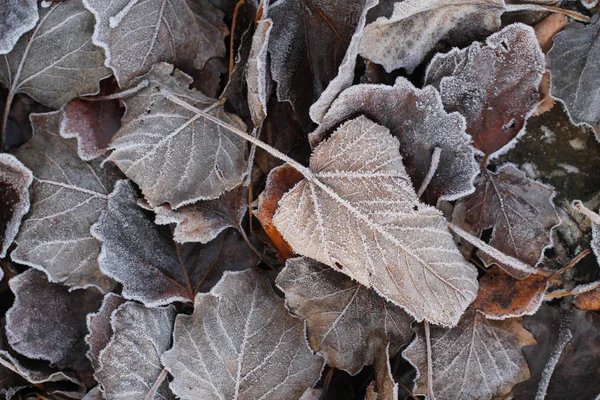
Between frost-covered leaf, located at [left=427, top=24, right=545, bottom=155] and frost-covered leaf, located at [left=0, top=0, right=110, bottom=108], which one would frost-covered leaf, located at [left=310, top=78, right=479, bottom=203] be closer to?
frost-covered leaf, located at [left=427, top=24, right=545, bottom=155]

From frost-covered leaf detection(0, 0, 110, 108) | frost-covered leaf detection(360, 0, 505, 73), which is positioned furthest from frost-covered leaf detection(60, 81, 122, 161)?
frost-covered leaf detection(360, 0, 505, 73)

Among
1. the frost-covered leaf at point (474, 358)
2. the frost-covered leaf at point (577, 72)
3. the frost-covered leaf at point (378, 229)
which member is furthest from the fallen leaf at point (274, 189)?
the frost-covered leaf at point (577, 72)

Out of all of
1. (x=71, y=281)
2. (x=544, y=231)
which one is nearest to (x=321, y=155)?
(x=544, y=231)

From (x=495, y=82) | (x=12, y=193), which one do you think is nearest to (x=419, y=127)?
(x=495, y=82)

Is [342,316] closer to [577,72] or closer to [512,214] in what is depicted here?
[512,214]

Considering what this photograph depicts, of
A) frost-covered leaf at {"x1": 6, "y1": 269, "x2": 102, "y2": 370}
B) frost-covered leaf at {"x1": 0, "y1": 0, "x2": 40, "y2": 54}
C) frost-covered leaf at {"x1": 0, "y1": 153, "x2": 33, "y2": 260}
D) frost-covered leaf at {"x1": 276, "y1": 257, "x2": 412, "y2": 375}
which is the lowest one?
frost-covered leaf at {"x1": 6, "y1": 269, "x2": 102, "y2": 370}

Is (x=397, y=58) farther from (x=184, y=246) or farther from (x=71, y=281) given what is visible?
(x=71, y=281)

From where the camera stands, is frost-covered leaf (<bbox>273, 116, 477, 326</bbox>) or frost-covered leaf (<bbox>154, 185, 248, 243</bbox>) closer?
frost-covered leaf (<bbox>273, 116, 477, 326</bbox>)

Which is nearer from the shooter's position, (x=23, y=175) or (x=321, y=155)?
(x=321, y=155)
